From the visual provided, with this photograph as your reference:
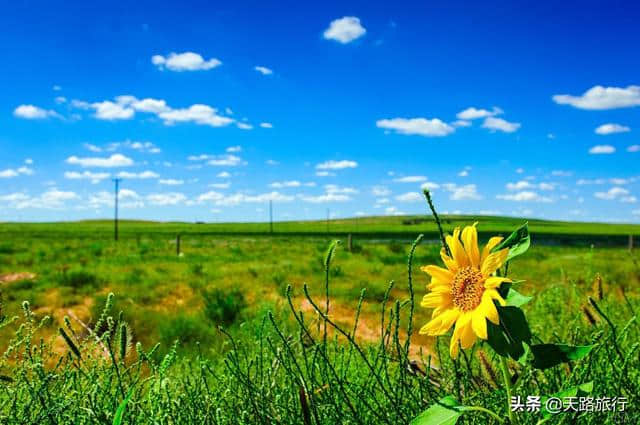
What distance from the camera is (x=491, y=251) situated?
1170 mm

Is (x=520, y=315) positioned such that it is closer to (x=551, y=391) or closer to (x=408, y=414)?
(x=408, y=414)

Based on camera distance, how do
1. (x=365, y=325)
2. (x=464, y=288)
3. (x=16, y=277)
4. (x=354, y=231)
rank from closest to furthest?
(x=464, y=288) → (x=365, y=325) → (x=16, y=277) → (x=354, y=231)

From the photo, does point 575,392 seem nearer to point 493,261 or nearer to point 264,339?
point 493,261

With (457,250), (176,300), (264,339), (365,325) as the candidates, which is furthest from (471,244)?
(176,300)

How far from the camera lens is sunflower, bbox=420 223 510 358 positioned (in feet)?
3.60

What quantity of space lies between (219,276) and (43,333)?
20.8ft

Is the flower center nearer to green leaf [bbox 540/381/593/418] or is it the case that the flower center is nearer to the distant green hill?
green leaf [bbox 540/381/593/418]

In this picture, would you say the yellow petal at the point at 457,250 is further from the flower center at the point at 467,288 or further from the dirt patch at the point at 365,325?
the dirt patch at the point at 365,325

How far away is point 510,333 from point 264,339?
149 inches

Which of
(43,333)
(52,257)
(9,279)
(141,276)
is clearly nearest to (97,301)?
(43,333)

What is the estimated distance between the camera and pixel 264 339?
4.69m

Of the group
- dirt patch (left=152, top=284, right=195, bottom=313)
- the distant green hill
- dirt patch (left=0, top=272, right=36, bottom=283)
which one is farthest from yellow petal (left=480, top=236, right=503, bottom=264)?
the distant green hill

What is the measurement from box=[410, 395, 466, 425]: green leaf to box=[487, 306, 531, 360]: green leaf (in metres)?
0.15

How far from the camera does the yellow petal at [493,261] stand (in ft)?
3.58
